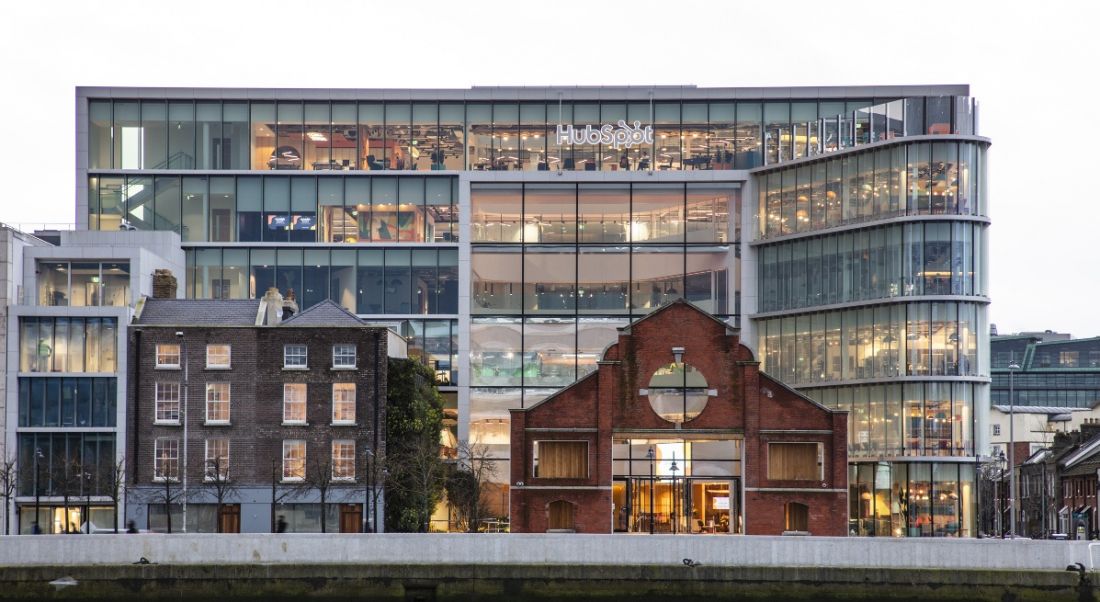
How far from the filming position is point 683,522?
81.0m

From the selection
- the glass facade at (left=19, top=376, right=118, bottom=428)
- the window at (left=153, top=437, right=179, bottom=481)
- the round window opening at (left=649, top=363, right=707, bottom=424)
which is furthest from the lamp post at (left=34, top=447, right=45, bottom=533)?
the round window opening at (left=649, top=363, right=707, bottom=424)

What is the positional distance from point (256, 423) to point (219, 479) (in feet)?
10.7

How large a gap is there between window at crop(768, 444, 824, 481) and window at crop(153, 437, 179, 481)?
28.9 metres

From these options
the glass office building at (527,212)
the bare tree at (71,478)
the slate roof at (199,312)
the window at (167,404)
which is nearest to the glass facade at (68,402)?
the bare tree at (71,478)

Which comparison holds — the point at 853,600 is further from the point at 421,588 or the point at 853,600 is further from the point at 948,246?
the point at 948,246

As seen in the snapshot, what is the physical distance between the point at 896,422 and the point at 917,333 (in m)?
4.90

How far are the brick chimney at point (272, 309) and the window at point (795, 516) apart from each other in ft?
88.3

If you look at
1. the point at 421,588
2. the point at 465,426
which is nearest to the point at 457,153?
the point at 465,426

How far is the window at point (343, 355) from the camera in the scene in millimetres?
81625

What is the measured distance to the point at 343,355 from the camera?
81.8 meters

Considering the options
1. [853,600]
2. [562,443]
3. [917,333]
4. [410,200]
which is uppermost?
[410,200]

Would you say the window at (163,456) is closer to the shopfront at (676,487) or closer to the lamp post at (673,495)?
the shopfront at (676,487)

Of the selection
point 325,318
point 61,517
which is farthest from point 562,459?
point 61,517

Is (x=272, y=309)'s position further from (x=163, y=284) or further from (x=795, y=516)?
(x=795, y=516)
